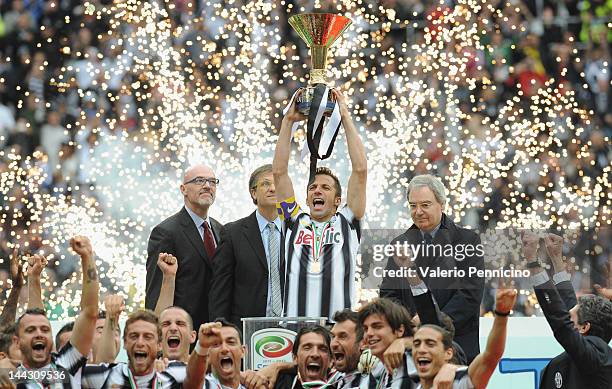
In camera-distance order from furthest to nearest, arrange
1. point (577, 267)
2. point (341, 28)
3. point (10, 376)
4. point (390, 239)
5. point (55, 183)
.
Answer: point (55, 183) → point (577, 267) → point (341, 28) → point (390, 239) → point (10, 376)

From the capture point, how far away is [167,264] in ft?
16.8

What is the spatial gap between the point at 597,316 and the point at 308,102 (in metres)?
1.47

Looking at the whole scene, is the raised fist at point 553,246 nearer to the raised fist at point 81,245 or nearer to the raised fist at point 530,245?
the raised fist at point 530,245

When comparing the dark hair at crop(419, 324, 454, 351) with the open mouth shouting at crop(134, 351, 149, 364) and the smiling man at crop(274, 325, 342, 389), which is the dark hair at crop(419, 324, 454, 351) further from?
the open mouth shouting at crop(134, 351, 149, 364)

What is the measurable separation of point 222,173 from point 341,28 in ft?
12.0

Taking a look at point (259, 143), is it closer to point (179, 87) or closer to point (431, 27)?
point (179, 87)

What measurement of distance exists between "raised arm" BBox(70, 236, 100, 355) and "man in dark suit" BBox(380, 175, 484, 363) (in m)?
1.17

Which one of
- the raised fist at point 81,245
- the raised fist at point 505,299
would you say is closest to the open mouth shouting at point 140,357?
the raised fist at point 81,245

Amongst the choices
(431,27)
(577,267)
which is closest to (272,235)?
(577,267)

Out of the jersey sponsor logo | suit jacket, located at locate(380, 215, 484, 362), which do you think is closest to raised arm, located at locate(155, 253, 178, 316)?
the jersey sponsor logo

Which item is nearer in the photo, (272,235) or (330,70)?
(272,235)

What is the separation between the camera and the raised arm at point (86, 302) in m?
4.26

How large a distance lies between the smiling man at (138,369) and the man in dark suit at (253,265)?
0.99 metres

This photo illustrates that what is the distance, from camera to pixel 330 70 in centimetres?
902
